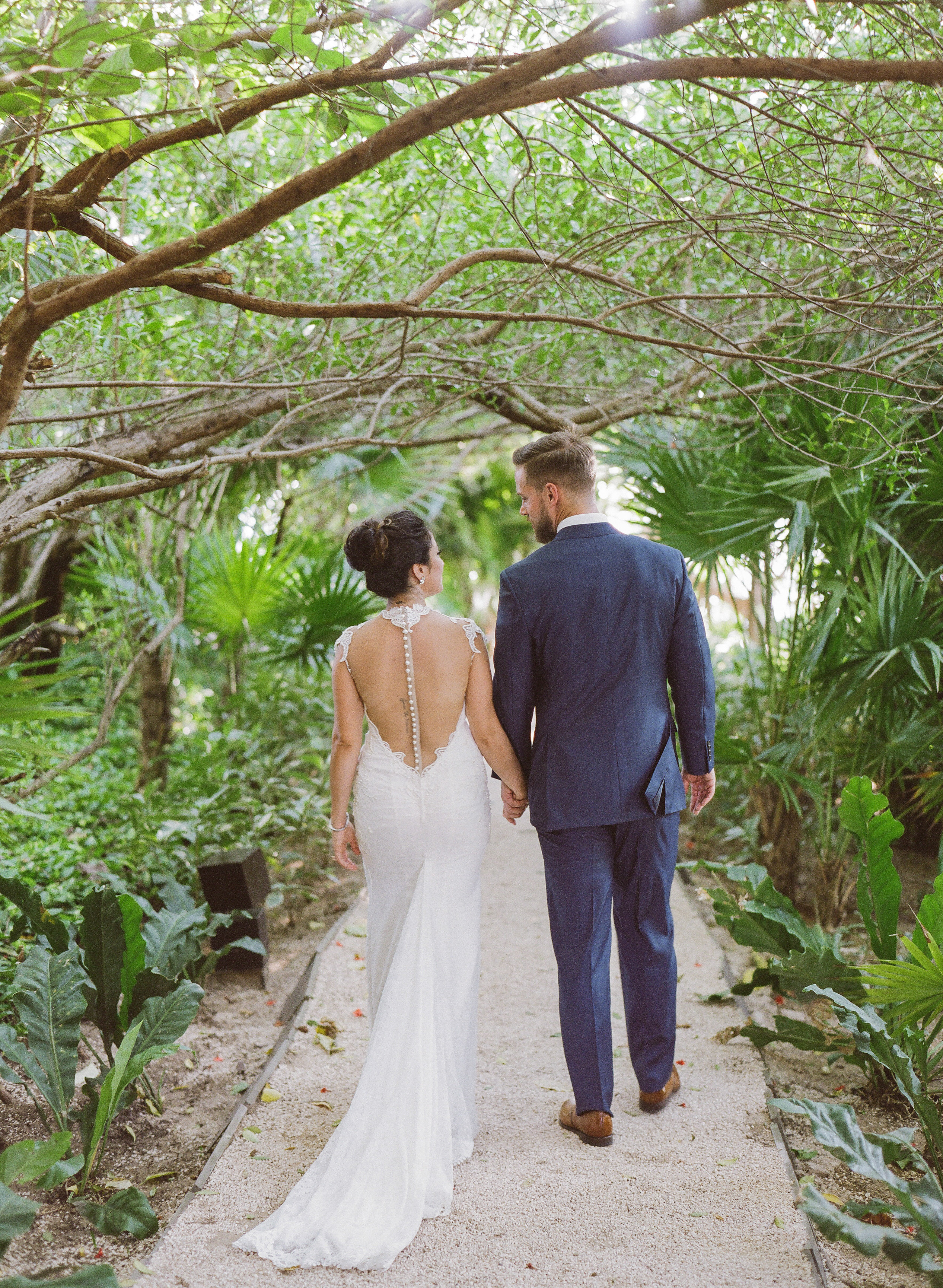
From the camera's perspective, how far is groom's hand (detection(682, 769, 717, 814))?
3.05m

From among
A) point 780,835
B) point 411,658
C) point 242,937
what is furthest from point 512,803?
point 780,835

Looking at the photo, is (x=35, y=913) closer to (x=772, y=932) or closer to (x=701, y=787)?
(x=701, y=787)

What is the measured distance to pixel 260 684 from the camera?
613 cm

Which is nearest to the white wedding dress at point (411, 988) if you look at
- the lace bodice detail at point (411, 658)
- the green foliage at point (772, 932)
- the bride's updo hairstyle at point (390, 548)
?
the lace bodice detail at point (411, 658)

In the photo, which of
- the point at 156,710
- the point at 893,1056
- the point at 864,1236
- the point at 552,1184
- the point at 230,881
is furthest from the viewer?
the point at 156,710

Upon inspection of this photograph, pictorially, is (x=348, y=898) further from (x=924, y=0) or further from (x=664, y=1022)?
(x=924, y=0)

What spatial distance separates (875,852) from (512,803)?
3.81 feet

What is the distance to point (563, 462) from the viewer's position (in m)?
2.95

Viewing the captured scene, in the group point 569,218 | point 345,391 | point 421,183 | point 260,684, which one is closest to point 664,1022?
point 345,391

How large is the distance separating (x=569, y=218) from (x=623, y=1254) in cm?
348

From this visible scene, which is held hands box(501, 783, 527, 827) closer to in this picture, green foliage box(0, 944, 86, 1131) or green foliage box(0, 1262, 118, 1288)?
green foliage box(0, 944, 86, 1131)

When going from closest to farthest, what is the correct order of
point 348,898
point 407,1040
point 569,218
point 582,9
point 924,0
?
point 924,0, point 407,1040, point 582,9, point 569,218, point 348,898

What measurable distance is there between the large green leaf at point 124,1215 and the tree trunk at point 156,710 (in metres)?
3.83

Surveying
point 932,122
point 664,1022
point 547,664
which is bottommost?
point 664,1022
